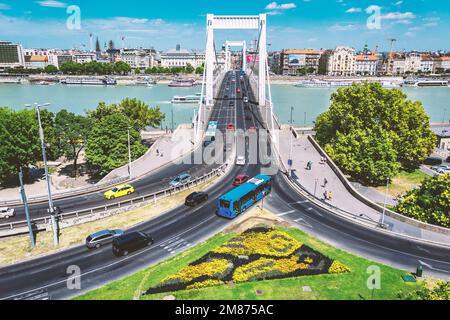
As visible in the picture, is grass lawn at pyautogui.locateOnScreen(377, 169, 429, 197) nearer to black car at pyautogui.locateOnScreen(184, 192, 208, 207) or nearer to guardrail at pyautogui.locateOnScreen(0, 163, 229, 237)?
black car at pyautogui.locateOnScreen(184, 192, 208, 207)

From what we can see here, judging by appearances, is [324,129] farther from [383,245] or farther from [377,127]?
[383,245]

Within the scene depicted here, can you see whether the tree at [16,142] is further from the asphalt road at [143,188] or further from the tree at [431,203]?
the tree at [431,203]

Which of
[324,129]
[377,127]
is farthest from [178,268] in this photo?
[324,129]

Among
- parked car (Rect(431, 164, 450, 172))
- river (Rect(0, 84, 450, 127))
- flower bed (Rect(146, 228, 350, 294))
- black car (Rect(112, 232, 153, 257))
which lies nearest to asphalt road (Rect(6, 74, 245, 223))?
black car (Rect(112, 232, 153, 257))

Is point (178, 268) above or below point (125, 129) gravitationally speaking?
below

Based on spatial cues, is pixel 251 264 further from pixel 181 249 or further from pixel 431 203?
pixel 431 203

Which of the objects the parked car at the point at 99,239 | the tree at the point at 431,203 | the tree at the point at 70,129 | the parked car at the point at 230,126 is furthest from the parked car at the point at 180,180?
the parked car at the point at 230,126

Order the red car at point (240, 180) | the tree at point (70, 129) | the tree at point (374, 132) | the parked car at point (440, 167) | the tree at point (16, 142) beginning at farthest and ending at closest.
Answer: the parked car at point (440, 167)
the tree at point (70, 129)
the tree at point (16, 142)
the tree at point (374, 132)
the red car at point (240, 180)

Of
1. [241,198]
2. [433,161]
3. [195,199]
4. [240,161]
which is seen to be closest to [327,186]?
[240,161]
